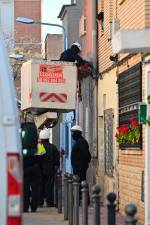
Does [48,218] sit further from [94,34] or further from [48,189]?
[94,34]

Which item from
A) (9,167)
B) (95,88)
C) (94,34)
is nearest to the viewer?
(9,167)

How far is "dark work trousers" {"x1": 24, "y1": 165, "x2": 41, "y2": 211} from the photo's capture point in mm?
19484

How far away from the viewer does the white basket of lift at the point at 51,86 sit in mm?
19156

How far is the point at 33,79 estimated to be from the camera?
19.3 meters

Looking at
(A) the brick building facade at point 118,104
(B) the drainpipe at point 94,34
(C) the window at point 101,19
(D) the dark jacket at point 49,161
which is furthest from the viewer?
(B) the drainpipe at point 94,34

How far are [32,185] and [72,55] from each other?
541cm

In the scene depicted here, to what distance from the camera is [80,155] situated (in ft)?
67.7

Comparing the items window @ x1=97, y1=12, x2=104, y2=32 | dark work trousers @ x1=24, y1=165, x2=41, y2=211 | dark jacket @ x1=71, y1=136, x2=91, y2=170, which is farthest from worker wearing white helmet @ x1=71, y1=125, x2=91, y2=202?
window @ x1=97, y1=12, x2=104, y2=32

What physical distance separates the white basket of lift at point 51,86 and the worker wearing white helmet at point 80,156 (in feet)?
4.21

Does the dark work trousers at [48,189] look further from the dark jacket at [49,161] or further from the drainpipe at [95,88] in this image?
the drainpipe at [95,88]

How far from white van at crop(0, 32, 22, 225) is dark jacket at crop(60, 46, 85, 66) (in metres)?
16.6

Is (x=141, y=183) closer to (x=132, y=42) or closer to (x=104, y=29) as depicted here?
(x=132, y=42)

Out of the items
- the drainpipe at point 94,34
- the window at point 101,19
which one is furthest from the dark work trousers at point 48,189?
the window at point 101,19

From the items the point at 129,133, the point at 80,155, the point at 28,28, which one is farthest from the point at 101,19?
the point at 28,28
